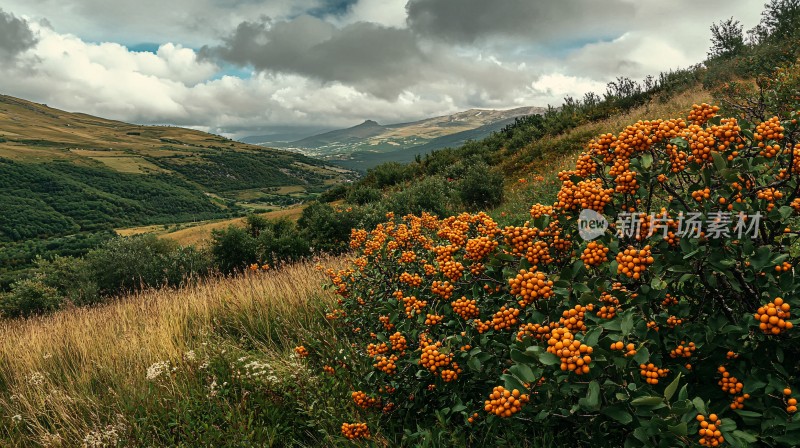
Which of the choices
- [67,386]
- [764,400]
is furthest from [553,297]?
[67,386]

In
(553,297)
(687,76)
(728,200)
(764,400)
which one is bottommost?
(764,400)

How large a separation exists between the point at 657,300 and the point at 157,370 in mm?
5179

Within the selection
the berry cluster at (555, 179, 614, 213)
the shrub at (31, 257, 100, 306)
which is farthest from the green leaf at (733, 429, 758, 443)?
the shrub at (31, 257, 100, 306)

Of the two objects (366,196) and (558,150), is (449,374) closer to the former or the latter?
(558,150)

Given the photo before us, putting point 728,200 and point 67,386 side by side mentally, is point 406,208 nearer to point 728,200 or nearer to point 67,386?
point 67,386

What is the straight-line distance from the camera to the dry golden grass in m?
4.70

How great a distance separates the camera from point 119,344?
5.98 metres

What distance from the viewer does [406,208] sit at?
51.4 feet

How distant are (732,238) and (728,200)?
193mm

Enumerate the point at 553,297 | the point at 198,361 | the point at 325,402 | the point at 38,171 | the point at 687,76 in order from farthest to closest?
the point at 38,171 < the point at 687,76 < the point at 198,361 < the point at 325,402 < the point at 553,297

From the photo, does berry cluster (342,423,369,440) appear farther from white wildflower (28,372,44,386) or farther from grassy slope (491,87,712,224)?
grassy slope (491,87,712,224)

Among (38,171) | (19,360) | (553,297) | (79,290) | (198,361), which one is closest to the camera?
(553,297)

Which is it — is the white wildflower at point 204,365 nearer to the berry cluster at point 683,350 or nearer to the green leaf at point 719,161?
the berry cluster at point 683,350

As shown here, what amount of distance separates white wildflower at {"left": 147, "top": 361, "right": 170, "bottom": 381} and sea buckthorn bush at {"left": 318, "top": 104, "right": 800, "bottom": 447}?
331 centimetres
